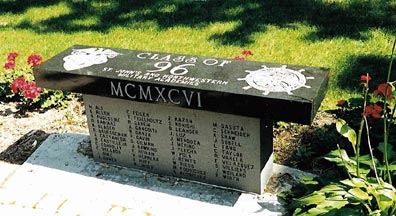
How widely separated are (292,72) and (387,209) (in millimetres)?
1176

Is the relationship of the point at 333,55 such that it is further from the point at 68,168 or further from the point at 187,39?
the point at 68,168

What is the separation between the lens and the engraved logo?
4.47 meters

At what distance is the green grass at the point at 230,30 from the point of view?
21.0 feet

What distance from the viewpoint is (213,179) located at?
14.3 feet

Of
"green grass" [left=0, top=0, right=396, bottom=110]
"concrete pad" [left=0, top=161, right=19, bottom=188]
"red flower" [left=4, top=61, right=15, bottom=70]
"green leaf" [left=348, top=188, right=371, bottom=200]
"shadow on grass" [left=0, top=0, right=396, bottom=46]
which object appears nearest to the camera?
"green leaf" [left=348, top=188, right=371, bottom=200]

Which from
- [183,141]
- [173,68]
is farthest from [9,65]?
[183,141]

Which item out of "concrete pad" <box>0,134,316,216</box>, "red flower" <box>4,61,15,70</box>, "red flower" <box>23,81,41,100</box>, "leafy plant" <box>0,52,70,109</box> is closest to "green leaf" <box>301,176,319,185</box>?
"concrete pad" <box>0,134,316,216</box>

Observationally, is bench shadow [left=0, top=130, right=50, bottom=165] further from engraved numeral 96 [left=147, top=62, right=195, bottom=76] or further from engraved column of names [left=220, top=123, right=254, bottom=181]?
engraved column of names [left=220, top=123, right=254, bottom=181]

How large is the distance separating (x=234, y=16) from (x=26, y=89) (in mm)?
3134

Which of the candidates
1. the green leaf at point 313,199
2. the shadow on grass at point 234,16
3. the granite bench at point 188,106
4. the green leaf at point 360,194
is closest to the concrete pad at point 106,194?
the granite bench at point 188,106

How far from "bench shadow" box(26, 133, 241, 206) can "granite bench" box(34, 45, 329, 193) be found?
0.22ft

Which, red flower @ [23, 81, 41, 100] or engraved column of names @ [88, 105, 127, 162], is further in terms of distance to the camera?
red flower @ [23, 81, 41, 100]

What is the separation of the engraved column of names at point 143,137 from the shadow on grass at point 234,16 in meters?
2.75

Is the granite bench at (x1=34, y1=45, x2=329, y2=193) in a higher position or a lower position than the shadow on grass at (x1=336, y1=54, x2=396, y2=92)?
higher
